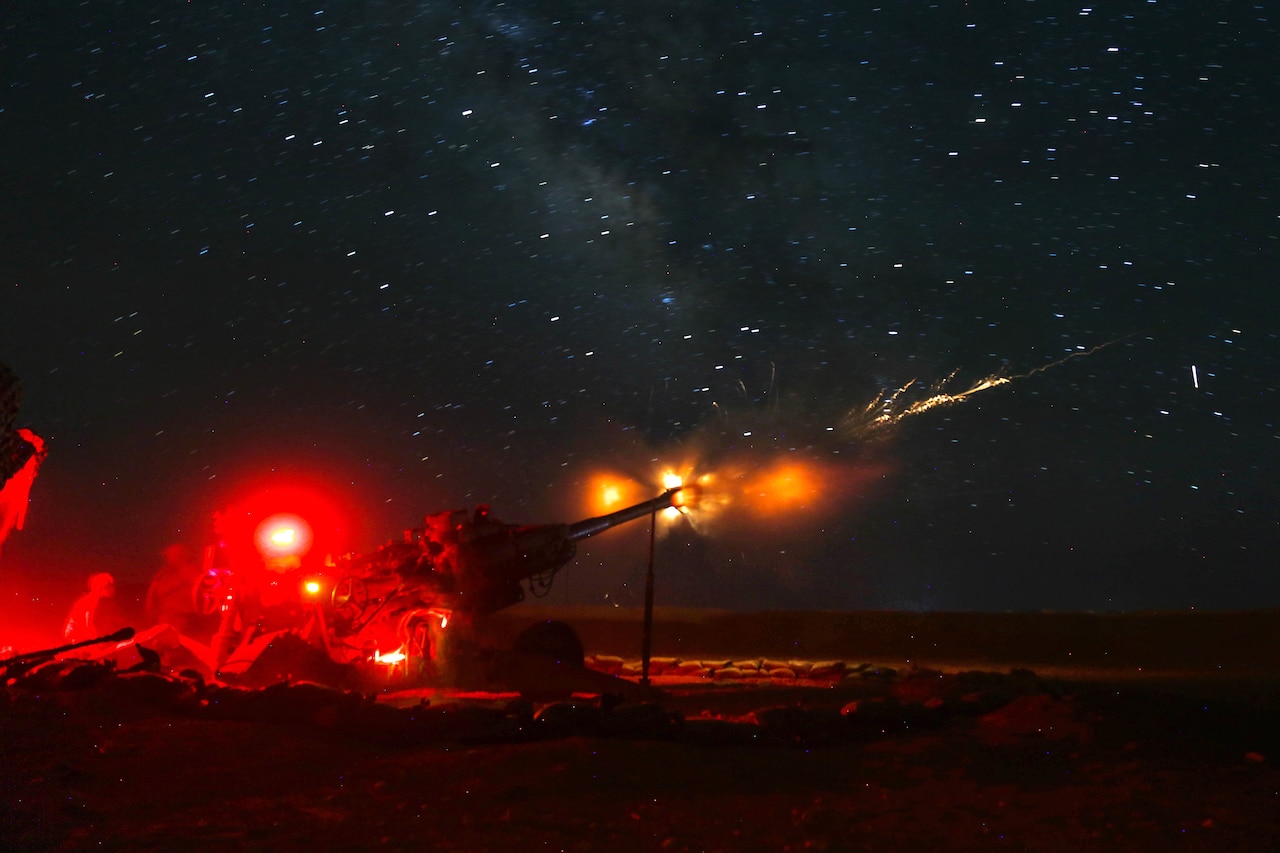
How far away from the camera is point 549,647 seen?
2461 cm

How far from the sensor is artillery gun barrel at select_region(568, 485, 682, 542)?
88.2 feet

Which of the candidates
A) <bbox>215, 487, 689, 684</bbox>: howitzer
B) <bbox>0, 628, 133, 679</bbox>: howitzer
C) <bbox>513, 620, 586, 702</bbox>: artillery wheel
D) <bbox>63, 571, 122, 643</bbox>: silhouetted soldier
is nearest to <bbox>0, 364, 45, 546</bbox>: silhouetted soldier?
<bbox>0, 628, 133, 679</bbox>: howitzer

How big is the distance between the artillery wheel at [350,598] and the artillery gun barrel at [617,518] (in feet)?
17.8

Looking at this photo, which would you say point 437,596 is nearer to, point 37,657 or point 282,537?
point 282,537

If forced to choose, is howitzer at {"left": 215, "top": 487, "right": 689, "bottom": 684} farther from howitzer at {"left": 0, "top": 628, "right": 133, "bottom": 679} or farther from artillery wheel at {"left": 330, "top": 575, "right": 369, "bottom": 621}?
howitzer at {"left": 0, "top": 628, "right": 133, "bottom": 679}

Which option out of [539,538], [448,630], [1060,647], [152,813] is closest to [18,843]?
[152,813]

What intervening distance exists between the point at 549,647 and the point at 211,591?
33.7 feet

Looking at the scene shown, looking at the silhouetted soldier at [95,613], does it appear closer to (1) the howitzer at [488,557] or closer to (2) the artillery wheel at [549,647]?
(1) the howitzer at [488,557]

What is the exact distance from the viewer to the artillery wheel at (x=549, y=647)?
22.8 metres

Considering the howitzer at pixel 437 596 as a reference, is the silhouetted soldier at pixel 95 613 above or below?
below

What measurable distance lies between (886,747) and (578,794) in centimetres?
528

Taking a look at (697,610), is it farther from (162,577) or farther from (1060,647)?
(162,577)

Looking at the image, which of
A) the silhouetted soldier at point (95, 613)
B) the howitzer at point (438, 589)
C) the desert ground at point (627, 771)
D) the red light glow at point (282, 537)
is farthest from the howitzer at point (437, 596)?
the silhouetted soldier at point (95, 613)

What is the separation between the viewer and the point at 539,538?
2570cm
